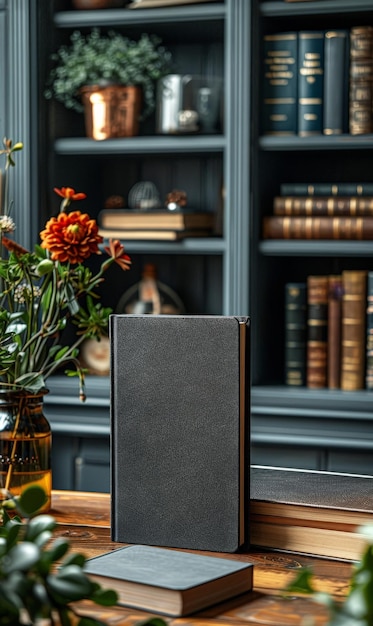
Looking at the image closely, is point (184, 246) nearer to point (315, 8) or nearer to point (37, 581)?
point (315, 8)

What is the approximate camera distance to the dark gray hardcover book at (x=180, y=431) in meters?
1.19

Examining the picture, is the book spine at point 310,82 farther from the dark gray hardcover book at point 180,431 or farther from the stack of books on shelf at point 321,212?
the dark gray hardcover book at point 180,431

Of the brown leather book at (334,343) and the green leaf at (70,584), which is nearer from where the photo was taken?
the green leaf at (70,584)

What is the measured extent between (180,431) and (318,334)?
5.00ft

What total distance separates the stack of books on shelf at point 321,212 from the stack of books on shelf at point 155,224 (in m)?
0.21

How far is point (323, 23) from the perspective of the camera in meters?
2.75

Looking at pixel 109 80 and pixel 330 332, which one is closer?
pixel 330 332

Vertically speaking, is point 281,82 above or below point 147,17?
below

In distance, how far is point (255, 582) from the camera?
3.62 feet

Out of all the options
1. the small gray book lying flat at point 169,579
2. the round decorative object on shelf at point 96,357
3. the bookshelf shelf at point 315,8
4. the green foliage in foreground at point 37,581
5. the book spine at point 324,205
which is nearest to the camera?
the green foliage in foreground at point 37,581

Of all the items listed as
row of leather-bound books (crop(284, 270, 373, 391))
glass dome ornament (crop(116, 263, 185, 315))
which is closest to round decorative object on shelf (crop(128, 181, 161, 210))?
glass dome ornament (crop(116, 263, 185, 315))

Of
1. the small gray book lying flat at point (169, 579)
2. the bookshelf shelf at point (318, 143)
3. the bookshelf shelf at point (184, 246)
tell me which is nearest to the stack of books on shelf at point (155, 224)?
the bookshelf shelf at point (184, 246)

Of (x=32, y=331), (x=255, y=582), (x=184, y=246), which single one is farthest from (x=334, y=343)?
(x=255, y=582)

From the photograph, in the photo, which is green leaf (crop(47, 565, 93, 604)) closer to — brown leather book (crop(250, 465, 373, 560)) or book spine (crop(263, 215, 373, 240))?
brown leather book (crop(250, 465, 373, 560))
